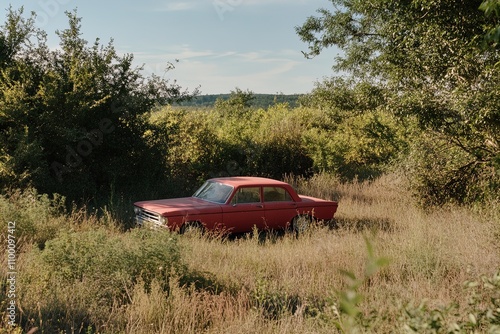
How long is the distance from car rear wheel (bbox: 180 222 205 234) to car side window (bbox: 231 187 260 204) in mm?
973

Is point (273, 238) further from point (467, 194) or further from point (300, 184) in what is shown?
point (300, 184)

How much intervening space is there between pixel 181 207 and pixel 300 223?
2.84 meters

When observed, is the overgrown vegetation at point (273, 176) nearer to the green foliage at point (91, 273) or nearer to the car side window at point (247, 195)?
the green foliage at point (91, 273)

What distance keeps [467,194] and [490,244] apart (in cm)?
499

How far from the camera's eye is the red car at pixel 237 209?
10195 millimetres

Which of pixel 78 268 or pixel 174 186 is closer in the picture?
pixel 78 268

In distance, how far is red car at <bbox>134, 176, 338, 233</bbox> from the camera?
33.4 feet

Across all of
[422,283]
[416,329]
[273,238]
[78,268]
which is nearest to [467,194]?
[273,238]

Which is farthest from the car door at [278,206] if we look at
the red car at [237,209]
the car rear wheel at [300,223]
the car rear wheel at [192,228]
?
the car rear wheel at [192,228]

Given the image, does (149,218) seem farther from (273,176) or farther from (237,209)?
(273,176)

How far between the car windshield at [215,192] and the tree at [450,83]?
4.30 metres

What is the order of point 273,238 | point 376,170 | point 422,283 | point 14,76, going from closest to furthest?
1. point 422,283
2. point 273,238
3. point 14,76
4. point 376,170

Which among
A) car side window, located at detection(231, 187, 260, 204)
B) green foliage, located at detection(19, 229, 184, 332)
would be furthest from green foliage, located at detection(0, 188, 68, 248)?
car side window, located at detection(231, 187, 260, 204)

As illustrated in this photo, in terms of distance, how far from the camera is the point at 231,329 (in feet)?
17.3
